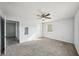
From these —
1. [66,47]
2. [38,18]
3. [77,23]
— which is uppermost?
[38,18]

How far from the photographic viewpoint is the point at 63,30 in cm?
245

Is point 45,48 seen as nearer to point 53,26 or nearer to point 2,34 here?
point 53,26

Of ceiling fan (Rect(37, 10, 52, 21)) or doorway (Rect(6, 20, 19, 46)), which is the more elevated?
ceiling fan (Rect(37, 10, 52, 21))

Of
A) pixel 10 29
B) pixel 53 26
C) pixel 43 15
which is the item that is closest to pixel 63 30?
pixel 53 26

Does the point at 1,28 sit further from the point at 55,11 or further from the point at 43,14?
the point at 55,11

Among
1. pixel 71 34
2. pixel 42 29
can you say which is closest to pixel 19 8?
pixel 42 29

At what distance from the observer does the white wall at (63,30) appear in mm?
2350

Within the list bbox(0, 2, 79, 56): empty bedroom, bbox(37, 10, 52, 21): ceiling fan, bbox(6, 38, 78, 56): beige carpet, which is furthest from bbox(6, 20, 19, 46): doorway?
bbox(37, 10, 52, 21): ceiling fan

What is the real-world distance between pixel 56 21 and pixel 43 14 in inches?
17.9

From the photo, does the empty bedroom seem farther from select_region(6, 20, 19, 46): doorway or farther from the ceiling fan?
select_region(6, 20, 19, 46): doorway

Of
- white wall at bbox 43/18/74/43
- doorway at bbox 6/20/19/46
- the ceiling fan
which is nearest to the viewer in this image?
the ceiling fan

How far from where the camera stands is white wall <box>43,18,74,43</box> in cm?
235

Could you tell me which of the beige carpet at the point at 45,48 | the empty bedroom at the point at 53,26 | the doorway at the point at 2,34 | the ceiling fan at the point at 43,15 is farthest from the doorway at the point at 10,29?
the ceiling fan at the point at 43,15

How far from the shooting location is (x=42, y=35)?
273cm
